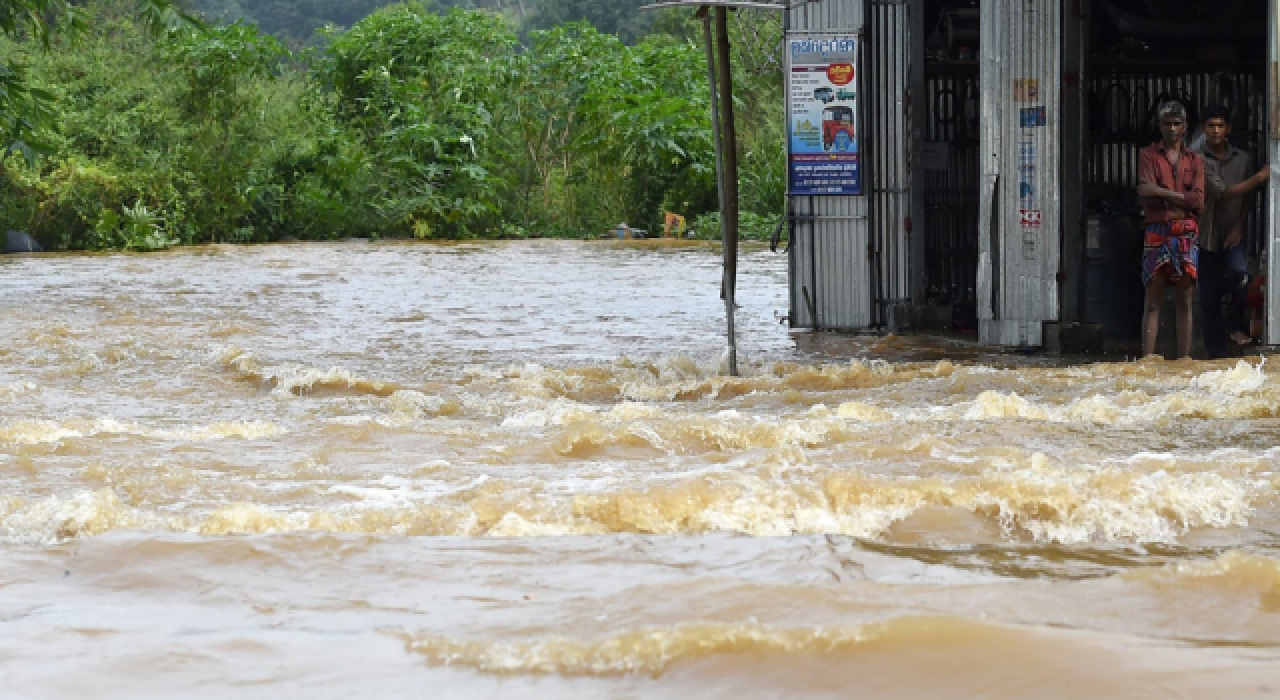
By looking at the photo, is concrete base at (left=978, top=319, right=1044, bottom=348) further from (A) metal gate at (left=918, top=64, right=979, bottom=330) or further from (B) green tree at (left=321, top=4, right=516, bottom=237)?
(B) green tree at (left=321, top=4, right=516, bottom=237)

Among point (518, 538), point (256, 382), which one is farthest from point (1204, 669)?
point (256, 382)

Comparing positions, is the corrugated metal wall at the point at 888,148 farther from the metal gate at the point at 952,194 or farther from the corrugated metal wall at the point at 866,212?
the metal gate at the point at 952,194

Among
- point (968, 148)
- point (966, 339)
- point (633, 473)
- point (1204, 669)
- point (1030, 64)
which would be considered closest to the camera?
point (1204, 669)

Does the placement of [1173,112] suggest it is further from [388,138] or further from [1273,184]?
[388,138]

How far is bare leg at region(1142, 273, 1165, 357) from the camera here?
10.2 m

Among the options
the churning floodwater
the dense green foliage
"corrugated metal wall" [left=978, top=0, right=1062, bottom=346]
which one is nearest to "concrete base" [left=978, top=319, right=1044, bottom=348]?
"corrugated metal wall" [left=978, top=0, right=1062, bottom=346]

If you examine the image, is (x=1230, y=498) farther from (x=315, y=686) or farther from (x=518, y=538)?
(x=315, y=686)

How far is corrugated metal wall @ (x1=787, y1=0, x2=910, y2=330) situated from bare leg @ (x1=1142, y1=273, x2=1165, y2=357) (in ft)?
10.7

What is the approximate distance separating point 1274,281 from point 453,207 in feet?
66.0

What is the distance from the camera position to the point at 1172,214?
998 cm

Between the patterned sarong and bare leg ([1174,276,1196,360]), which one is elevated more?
the patterned sarong

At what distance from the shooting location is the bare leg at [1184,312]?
1016 centimetres

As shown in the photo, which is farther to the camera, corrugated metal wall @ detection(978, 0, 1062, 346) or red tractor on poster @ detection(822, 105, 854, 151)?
red tractor on poster @ detection(822, 105, 854, 151)

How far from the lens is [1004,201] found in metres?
11.8
